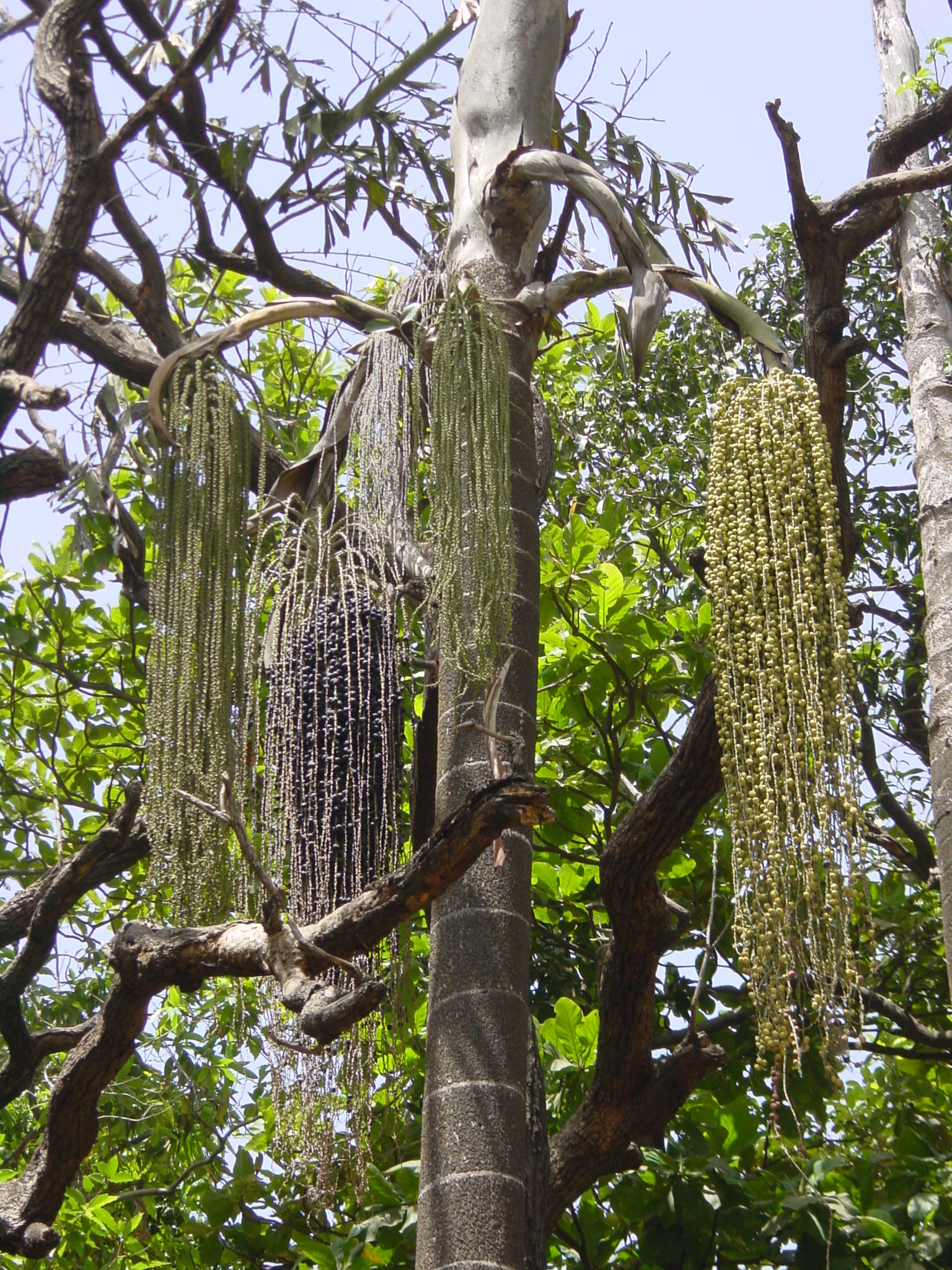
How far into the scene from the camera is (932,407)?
543 cm

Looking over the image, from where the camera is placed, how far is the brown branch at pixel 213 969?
2625mm

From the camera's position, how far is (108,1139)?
230 inches

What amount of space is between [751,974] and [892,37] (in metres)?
5.46

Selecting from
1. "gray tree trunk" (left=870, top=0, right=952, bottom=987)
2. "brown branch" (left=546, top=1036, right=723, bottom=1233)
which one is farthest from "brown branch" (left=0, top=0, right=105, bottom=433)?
"gray tree trunk" (left=870, top=0, right=952, bottom=987)

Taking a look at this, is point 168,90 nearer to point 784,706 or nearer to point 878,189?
point 878,189

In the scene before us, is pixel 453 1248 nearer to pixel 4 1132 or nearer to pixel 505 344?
pixel 505 344

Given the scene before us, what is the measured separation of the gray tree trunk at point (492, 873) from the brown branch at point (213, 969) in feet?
0.85

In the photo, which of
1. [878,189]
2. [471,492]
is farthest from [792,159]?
[471,492]

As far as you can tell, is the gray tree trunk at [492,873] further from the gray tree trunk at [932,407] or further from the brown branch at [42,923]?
the gray tree trunk at [932,407]

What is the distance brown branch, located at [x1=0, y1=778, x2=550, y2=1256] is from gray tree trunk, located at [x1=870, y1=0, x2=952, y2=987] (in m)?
1.72

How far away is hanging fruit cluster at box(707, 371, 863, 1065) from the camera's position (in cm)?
279

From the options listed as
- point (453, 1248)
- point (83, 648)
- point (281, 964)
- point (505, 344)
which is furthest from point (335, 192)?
point (453, 1248)

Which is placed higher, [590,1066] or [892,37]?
[892,37]

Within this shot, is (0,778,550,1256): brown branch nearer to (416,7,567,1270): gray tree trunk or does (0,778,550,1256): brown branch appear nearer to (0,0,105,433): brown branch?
(416,7,567,1270): gray tree trunk
